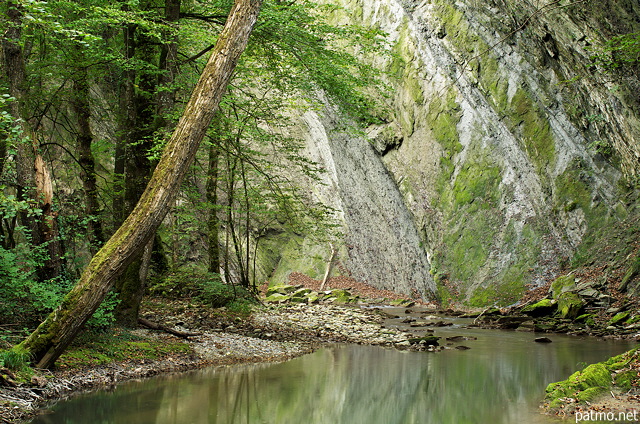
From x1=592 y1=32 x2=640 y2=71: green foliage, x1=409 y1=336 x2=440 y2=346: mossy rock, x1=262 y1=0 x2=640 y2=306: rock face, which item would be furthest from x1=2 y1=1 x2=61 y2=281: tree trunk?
x1=592 y1=32 x2=640 y2=71: green foliage

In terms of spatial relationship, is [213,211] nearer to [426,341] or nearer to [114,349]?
[426,341]

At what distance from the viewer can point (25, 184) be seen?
690 centimetres

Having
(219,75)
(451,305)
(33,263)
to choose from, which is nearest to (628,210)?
(451,305)

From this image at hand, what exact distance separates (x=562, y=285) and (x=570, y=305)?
Answer: 6.37 feet

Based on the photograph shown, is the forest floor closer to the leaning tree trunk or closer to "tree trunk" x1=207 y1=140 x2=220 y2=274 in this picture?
the leaning tree trunk

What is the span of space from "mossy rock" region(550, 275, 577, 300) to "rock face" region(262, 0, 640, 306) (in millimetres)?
1416

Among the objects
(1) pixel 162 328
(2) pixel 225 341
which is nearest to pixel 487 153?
(2) pixel 225 341

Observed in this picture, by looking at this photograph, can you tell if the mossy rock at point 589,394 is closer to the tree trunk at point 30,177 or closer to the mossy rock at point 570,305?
the tree trunk at point 30,177

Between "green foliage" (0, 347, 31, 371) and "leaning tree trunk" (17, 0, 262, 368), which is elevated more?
"leaning tree trunk" (17, 0, 262, 368)

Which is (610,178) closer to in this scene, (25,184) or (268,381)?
(268,381)

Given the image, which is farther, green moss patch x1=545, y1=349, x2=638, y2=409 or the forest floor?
green moss patch x1=545, y1=349, x2=638, y2=409

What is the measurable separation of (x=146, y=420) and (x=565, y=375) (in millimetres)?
6066

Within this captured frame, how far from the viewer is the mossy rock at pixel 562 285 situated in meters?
14.8

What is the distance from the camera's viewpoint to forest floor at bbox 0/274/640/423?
5.43 metres
